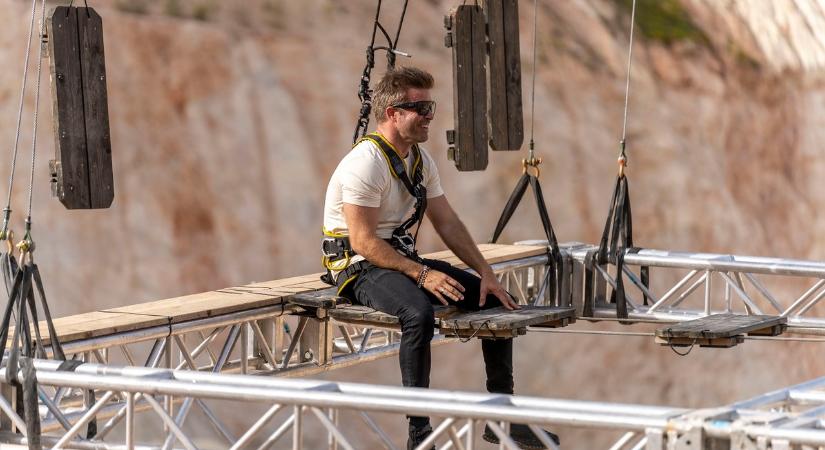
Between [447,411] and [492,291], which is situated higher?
[492,291]

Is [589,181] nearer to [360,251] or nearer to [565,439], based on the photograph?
[565,439]

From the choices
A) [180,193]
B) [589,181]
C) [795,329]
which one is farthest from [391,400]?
[589,181]

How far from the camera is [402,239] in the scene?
22.0 feet

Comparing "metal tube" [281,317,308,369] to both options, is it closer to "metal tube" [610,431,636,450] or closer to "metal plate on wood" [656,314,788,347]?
"metal plate on wood" [656,314,788,347]

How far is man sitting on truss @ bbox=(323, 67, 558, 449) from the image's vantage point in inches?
250

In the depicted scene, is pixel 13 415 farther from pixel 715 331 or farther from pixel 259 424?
pixel 715 331

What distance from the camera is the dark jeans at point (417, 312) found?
6215 millimetres

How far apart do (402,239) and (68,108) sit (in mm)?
1512

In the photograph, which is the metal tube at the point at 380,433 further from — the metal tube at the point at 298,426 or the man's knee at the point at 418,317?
the man's knee at the point at 418,317

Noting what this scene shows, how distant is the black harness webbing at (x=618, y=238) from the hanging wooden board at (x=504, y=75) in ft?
2.41

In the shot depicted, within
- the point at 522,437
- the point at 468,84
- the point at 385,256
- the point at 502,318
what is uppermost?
the point at 468,84

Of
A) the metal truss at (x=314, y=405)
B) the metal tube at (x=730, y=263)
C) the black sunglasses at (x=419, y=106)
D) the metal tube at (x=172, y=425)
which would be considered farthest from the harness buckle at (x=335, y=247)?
the metal tube at (x=730, y=263)

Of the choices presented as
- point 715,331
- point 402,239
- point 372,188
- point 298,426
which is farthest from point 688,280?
point 298,426

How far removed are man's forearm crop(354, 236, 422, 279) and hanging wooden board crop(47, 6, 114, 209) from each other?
113cm
